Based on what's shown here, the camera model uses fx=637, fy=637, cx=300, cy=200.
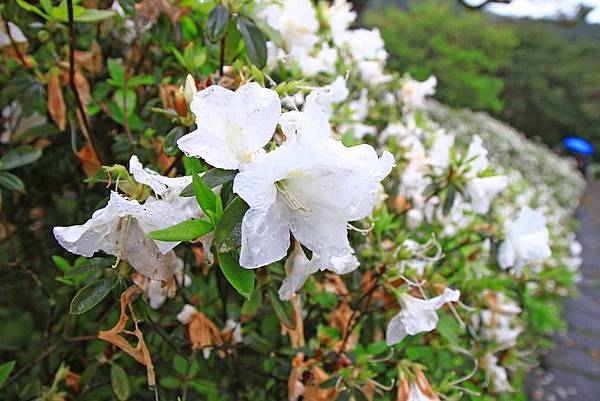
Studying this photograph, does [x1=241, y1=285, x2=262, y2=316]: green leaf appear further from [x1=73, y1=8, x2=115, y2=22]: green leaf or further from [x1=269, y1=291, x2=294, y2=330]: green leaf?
Answer: [x1=73, y1=8, x2=115, y2=22]: green leaf

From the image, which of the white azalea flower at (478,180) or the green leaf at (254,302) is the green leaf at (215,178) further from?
the white azalea flower at (478,180)

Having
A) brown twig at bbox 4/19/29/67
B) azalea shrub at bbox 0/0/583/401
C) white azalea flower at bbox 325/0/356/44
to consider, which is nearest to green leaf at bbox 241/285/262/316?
azalea shrub at bbox 0/0/583/401

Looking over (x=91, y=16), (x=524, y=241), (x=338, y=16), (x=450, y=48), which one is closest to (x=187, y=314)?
(x=91, y=16)

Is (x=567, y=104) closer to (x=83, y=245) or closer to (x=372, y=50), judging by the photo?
(x=372, y=50)

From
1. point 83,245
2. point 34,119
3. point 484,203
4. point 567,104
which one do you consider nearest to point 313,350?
point 484,203

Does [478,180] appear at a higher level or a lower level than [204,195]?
lower

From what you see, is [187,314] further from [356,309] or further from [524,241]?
[524,241]
